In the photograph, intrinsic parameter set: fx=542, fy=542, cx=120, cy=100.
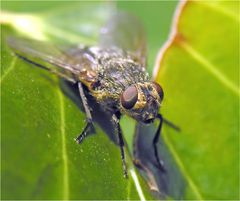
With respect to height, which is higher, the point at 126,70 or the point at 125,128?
the point at 126,70

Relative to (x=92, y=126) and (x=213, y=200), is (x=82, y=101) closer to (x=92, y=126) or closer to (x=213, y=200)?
(x=92, y=126)

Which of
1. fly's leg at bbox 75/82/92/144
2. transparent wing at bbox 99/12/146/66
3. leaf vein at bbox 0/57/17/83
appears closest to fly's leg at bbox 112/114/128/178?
fly's leg at bbox 75/82/92/144

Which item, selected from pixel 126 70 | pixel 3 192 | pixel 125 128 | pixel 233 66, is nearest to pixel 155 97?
pixel 126 70

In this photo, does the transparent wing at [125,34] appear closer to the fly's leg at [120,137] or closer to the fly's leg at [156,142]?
the fly's leg at [156,142]

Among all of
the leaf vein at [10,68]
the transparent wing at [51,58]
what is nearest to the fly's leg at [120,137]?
the transparent wing at [51,58]

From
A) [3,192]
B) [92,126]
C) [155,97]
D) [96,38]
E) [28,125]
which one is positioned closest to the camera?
[3,192]

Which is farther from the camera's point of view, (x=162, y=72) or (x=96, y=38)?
(x=96, y=38)
